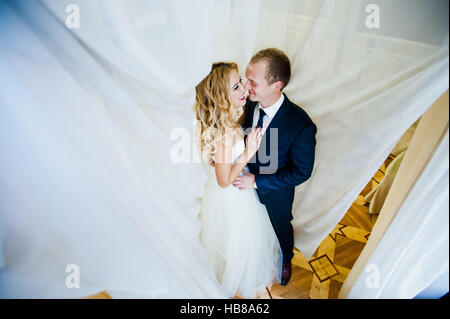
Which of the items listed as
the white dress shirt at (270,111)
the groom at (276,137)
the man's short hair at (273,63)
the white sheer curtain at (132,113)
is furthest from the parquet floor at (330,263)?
the man's short hair at (273,63)

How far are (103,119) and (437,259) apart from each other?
1.28 metres

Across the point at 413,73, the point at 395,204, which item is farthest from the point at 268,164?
the point at 413,73

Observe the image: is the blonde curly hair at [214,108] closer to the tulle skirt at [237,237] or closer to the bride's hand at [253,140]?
the bride's hand at [253,140]

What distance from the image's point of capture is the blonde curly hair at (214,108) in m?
1.21

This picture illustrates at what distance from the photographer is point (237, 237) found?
148cm

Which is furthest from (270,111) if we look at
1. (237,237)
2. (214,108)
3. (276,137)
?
(237,237)

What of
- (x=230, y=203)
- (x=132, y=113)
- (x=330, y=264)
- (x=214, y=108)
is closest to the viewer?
(x=132, y=113)

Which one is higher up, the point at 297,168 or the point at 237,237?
the point at 297,168

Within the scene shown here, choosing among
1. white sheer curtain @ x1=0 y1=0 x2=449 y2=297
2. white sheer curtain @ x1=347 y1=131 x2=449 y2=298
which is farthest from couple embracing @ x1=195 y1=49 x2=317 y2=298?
white sheer curtain @ x1=347 y1=131 x2=449 y2=298

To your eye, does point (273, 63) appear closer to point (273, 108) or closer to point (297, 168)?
point (273, 108)

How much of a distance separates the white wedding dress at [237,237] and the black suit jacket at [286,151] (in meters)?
0.15

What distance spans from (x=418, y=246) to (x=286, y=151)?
2.27 ft

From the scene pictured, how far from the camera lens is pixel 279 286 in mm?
1686

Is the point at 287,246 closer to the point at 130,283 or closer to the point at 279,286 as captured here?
the point at 279,286
